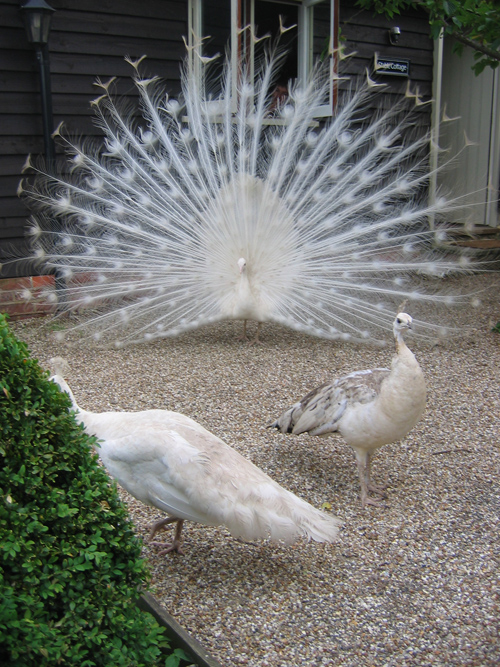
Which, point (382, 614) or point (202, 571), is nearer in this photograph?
point (382, 614)

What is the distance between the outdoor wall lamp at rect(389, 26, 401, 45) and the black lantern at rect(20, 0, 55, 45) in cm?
484

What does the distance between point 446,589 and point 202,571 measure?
3.16 feet

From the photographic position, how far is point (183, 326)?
5.43m

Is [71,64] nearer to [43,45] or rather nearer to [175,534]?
[43,45]

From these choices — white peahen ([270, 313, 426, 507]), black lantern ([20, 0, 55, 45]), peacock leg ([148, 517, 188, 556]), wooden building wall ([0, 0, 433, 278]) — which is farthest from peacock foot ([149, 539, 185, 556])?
black lantern ([20, 0, 55, 45])

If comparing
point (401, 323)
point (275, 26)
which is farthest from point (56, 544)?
point (275, 26)

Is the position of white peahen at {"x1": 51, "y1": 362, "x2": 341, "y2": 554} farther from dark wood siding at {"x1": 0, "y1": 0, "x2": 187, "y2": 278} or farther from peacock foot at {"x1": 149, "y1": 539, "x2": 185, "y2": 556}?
dark wood siding at {"x1": 0, "y1": 0, "x2": 187, "y2": 278}

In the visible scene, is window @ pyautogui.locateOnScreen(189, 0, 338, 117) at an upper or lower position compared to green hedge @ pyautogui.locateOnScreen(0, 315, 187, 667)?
upper

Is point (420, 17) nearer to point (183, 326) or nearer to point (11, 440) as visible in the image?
point (183, 326)

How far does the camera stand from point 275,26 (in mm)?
7750

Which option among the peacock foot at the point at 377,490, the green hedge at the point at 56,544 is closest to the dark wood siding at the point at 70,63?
the peacock foot at the point at 377,490

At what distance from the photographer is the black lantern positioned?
225 inches

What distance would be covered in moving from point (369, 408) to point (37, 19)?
477 cm

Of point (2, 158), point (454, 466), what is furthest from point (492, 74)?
point (454, 466)
